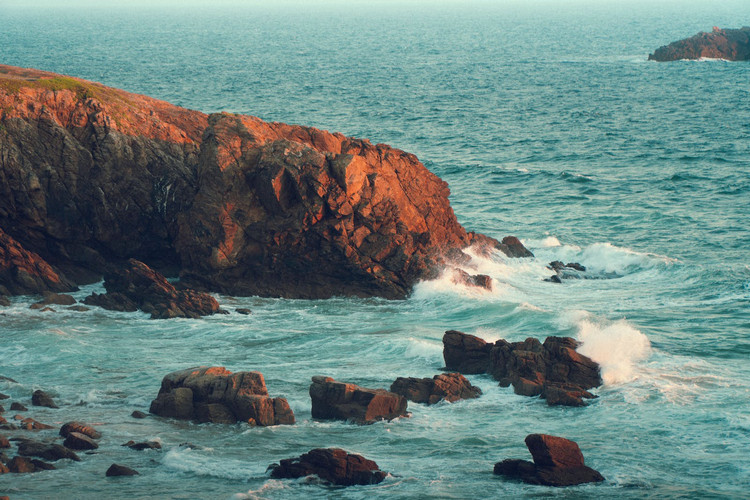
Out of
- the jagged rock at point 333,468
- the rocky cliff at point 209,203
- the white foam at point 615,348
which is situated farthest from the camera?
the rocky cliff at point 209,203

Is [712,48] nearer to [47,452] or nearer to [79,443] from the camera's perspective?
[79,443]

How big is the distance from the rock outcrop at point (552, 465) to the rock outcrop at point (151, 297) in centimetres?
1714

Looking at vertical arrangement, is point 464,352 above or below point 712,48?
below

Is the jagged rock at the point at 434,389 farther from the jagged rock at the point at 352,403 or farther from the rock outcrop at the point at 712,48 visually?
the rock outcrop at the point at 712,48

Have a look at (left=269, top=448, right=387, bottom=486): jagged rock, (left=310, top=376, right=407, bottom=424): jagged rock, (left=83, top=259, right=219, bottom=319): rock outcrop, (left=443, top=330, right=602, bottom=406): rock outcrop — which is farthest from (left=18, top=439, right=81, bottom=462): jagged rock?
(left=83, top=259, right=219, bottom=319): rock outcrop

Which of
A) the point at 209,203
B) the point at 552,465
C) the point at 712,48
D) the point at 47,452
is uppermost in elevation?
the point at 712,48

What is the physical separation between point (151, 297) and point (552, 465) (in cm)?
1953

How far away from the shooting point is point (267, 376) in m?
28.0

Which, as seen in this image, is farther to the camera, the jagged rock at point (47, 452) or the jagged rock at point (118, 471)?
the jagged rock at point (47, 452)

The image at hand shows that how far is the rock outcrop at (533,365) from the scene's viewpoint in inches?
1024

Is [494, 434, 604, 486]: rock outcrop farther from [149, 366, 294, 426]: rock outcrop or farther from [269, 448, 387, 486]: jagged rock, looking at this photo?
[149, 366, 294, 426]: rock outcrop

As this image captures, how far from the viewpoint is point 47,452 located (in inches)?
838

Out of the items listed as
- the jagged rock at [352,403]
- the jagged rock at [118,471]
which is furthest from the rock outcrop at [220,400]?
the jagged rock at [118,471]

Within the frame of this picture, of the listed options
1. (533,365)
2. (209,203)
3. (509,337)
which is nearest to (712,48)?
(509,337)
